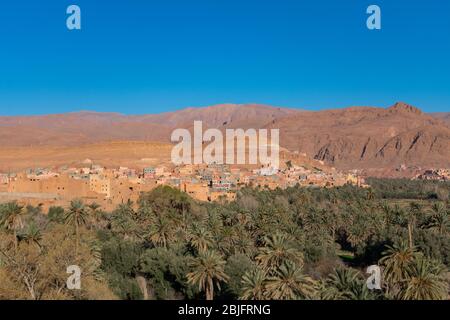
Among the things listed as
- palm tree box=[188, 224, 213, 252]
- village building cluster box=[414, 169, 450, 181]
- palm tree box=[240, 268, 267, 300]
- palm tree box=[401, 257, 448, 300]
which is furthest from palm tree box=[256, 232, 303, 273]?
village building cluster box=[414, 169, 450, 181]

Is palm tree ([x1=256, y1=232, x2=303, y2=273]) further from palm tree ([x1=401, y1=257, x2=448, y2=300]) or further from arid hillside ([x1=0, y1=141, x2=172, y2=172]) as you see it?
arid hillside ([x1=0, y1=141, x2=172, y2=172])

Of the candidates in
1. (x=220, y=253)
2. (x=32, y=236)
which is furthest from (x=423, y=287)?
(x=32, y=236)

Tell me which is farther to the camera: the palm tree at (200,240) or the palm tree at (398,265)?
the palm tree at (200,240)

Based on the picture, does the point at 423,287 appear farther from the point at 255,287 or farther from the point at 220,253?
the point at 220,253

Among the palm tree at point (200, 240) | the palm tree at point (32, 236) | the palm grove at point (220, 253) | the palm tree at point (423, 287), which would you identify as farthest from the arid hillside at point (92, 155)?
the palm tree at point (423, 287)

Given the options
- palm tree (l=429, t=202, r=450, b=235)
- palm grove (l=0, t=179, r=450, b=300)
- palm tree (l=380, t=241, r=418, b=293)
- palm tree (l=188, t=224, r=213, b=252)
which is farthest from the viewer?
palm tree (l=429, t=202, r=450, b=235)

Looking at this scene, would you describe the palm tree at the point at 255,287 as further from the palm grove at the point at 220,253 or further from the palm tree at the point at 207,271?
the palm tree at the point at 207,271
